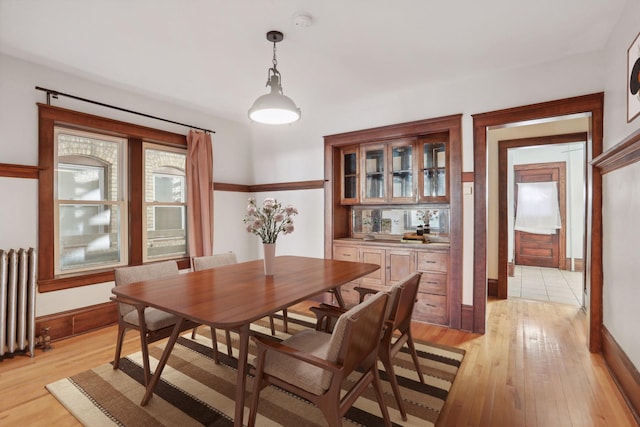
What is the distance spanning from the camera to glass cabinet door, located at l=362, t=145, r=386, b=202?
3.91 m

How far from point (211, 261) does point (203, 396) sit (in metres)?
1.19

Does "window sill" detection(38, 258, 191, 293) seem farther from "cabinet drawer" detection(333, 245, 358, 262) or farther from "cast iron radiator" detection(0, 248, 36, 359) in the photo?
"cabinet drawer" detection(333, 245, 358, 262)

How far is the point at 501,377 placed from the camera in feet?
7.56

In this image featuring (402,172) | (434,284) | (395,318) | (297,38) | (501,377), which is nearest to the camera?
(395,318)

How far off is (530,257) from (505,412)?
5704 millimetres

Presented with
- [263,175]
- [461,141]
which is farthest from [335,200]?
[461,141]

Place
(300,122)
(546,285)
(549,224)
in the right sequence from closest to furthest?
(300,122) → (546,285) → (549,224)

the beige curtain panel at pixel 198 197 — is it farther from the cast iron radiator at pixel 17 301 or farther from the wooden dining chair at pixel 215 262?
the cast iron radiator at pixel 17 301

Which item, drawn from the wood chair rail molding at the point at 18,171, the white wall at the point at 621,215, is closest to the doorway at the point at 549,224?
the white wall at the point at 621,215

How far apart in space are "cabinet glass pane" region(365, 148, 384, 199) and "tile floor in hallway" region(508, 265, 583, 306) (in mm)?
2510

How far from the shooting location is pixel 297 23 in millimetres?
2225

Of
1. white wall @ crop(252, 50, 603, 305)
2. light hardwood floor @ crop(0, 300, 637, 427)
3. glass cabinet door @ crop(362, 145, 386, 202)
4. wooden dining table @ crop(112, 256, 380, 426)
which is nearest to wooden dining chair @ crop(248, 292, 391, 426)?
wooden dining table @ crop(112, 256, 380, 426)

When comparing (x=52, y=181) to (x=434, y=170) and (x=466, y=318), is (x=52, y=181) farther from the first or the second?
(x=466, y=318)

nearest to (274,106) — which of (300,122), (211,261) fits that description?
(211,261)
